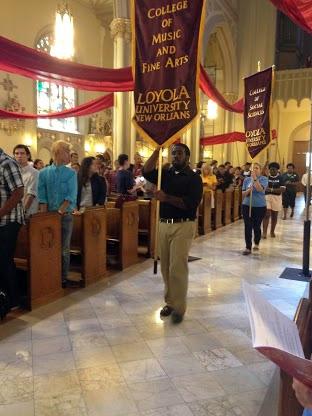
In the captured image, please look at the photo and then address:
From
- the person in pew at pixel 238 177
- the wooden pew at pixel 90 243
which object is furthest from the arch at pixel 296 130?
the wooden pew at pixel 90 243

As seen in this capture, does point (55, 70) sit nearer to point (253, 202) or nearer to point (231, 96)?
point (253, 202)

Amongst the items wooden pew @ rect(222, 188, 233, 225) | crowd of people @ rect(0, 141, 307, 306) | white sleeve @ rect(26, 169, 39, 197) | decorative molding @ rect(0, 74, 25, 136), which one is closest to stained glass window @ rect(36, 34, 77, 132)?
decorative molding @ rect(0, 74, 25, 136)

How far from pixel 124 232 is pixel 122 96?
6.47 m

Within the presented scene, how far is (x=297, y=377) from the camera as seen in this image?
2.79ft

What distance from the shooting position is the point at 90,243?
503 cm

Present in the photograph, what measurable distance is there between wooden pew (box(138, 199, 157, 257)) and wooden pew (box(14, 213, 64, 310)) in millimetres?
2296

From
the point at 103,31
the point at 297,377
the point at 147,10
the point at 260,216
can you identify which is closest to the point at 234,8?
the point at 103,31

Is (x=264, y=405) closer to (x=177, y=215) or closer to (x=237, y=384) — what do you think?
(x=237, y=384)

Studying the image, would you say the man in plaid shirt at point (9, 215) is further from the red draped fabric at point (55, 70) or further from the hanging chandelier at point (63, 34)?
the hanging chandelier at point (63, 34)

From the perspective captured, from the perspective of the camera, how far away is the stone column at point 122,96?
1082cm

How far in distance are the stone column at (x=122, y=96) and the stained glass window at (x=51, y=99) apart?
4664 mm

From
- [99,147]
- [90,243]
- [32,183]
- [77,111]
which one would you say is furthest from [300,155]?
[32,183]

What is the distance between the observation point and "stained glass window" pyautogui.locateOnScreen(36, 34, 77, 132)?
48.9 feet

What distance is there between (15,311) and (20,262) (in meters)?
0.49
